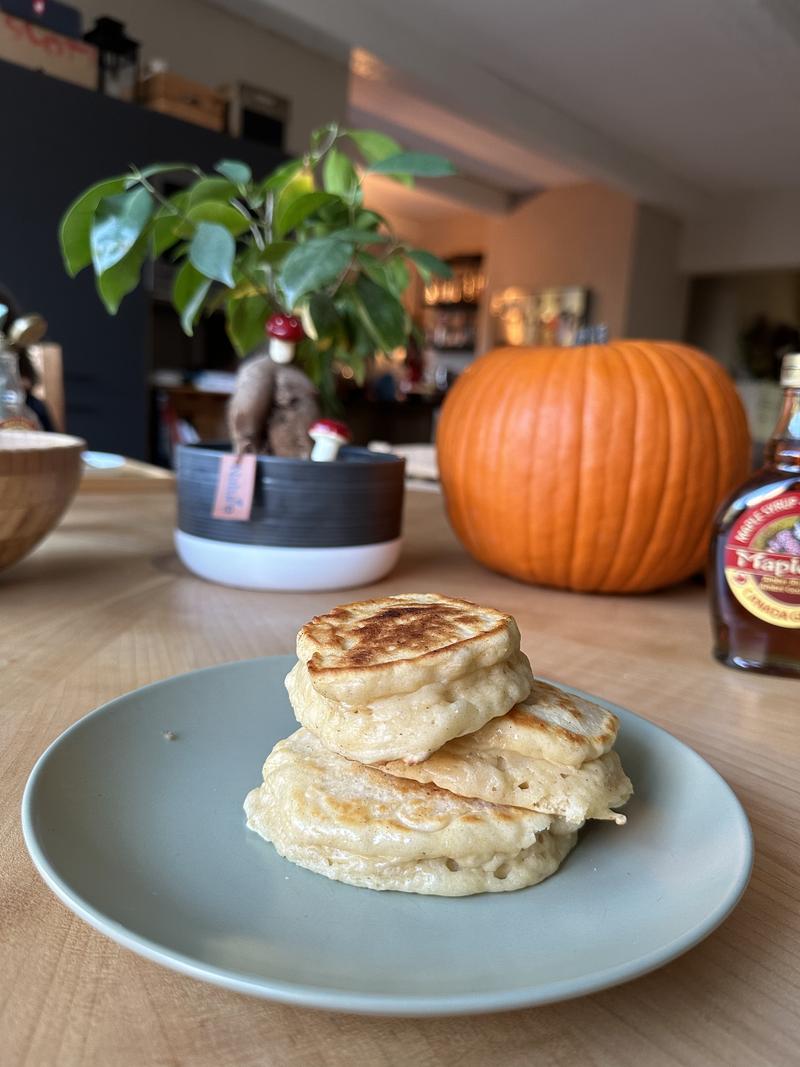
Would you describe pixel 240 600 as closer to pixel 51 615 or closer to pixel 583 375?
pixel 51 615

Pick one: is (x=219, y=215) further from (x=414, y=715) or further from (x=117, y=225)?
(x=414, y=715)

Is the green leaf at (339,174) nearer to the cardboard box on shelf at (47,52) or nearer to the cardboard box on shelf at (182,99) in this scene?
the cardboard box on shelf at (47,52)

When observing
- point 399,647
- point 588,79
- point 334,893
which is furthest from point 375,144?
point 588,79

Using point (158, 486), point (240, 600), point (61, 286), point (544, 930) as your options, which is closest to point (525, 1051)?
point (544, 930)

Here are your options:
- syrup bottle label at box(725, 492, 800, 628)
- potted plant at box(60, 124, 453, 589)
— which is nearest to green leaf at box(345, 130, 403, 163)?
potted plant at box(60, 124, 453, 589)

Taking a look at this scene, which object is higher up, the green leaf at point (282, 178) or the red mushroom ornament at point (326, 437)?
the green leaf at point (282, 178)

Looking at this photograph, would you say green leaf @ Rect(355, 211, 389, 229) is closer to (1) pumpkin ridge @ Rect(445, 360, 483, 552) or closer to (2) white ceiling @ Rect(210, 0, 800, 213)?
(1) pumpkin ridge @ Rect(445, 360, 483, 552)

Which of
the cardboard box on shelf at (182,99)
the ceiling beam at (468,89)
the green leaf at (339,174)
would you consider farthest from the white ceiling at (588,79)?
the green leaf at (339,174)
